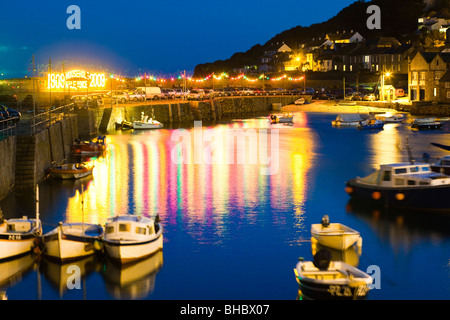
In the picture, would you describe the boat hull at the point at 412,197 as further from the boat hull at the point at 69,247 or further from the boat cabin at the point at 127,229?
the boat hull at the point at 69,247

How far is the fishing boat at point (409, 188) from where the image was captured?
3066 cm

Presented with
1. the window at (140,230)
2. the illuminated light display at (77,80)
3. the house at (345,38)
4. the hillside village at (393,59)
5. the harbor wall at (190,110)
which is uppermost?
the house at (345,38)

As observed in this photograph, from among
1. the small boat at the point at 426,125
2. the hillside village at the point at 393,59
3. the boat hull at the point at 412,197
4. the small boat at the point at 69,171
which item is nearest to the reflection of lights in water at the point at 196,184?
the small boat at the point at 69,171

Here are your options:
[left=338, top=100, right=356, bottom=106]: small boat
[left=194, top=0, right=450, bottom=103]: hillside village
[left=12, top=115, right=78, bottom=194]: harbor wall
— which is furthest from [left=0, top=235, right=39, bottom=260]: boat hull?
[left=338, top=100, right=356, bottom=106]: small boat

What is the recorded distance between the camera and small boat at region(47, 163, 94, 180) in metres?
40.4

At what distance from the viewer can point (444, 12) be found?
154m

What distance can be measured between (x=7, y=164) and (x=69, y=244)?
12216 mm

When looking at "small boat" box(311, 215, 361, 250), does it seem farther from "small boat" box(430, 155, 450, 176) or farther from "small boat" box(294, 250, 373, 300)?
"small boat" box(430, 155, 450, 176)

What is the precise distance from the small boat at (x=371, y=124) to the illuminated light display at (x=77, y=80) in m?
33.5

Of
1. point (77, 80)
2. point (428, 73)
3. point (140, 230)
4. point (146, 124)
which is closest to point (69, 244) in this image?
point (140, 230)

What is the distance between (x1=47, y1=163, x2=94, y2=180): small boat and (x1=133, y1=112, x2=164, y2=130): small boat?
3757 cm

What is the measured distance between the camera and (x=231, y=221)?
31.0 meters

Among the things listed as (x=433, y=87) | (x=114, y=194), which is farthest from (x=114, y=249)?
(x=433, y=87)
